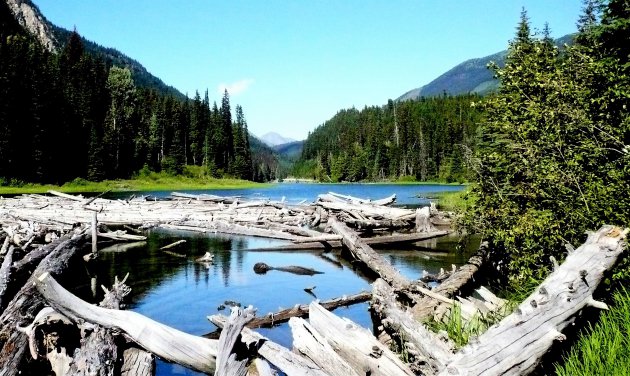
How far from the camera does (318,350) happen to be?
614cm

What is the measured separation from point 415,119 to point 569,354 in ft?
607

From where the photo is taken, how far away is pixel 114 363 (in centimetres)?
680

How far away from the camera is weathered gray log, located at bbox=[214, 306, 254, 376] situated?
5.95 metres

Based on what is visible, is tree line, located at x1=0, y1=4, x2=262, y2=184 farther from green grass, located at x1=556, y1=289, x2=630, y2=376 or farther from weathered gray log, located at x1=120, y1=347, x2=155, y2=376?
green grass, located at x1=556, y1=289, x2=630, y2=376

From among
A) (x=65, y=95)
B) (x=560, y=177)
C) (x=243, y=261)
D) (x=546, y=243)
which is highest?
(x=65, y=95)

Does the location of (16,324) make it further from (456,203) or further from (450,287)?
(456,203)

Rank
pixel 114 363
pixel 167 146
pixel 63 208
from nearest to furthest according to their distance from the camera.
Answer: pixel 114 363, pixel 63 208, pixel 167 146

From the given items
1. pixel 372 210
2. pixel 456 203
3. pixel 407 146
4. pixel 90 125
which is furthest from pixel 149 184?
pixel 407 146

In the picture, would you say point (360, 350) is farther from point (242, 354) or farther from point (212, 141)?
point (212, 141)

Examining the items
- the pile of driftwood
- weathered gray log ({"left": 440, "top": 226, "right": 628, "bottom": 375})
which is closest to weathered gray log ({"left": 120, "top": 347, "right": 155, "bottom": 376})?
the pile of driftwood

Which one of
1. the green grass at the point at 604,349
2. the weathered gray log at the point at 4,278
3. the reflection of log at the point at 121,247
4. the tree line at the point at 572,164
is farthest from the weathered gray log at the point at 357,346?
the reflection of log at the point at 121,247

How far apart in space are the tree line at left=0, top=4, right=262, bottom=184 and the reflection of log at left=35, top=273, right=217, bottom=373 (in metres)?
67.3

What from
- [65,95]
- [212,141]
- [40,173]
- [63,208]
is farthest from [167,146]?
[63,208]

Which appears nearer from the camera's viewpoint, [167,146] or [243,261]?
[243,261]
